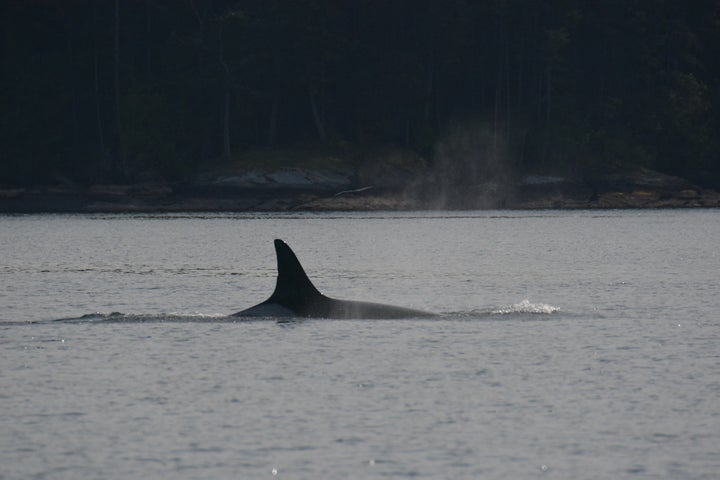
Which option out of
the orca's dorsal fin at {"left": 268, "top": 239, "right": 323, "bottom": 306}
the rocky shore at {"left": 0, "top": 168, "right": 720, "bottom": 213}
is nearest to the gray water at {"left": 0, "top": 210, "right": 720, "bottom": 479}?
the orca's dorsal fin at {"left": 268, "top": 239, "right": 323, "bottom": 306}

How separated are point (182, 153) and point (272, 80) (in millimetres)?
11333

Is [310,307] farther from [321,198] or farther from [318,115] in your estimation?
[318,115]

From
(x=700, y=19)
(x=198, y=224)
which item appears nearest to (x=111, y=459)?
(x=198, y=224)

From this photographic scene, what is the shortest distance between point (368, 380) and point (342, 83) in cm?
11295

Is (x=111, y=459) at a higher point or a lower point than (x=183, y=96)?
lower

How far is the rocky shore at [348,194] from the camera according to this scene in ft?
413

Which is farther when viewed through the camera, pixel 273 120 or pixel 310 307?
pixel 273 120

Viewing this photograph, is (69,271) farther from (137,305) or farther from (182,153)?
(182,153)

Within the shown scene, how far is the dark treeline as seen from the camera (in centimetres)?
12912

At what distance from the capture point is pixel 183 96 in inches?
5226

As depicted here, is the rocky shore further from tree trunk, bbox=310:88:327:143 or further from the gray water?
the gray water

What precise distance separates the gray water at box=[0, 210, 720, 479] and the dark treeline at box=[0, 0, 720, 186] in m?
78.9

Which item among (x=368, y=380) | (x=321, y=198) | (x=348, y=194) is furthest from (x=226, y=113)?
(x=368, y=380)

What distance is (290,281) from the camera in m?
31.0
